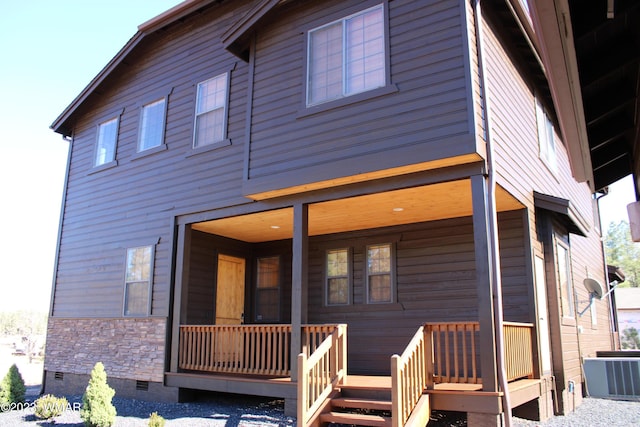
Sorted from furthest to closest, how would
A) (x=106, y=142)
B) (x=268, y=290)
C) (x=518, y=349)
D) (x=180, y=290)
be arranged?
(x=106, y=142), (x=268, y=290), (x=180, y=290), (x=518, y=349)

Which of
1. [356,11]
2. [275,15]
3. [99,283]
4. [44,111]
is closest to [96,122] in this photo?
[99,283]

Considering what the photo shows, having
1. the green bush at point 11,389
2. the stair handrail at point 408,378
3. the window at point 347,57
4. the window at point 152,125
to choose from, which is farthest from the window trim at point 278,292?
the stair handrail at point 408,378

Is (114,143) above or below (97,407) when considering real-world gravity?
above

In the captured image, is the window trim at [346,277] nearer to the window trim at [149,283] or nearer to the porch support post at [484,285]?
the window trim at [149,283]

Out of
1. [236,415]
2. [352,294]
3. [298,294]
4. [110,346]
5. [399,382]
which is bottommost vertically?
[236,415]

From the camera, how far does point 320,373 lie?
7340 mm

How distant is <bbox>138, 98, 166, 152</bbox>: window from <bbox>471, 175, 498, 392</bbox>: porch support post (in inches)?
279

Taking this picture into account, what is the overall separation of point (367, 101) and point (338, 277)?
422cm

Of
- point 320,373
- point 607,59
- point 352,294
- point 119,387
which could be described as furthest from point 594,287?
point 119,387

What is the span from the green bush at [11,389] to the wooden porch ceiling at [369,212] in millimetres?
4206

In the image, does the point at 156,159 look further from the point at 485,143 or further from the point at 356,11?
the point at 485,143

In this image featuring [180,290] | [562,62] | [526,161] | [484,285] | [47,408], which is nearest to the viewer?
[562,62]

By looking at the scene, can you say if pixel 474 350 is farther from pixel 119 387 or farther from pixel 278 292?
pixel 119 387

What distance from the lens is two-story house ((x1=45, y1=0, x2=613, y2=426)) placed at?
7285 mm
